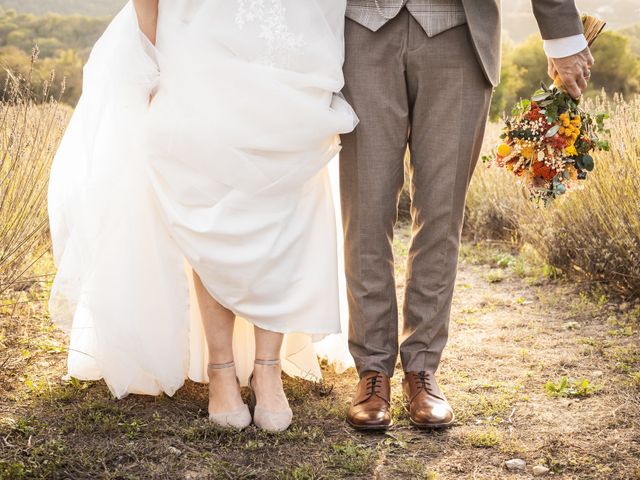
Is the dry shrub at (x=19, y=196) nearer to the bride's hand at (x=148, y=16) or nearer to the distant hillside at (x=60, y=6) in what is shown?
the bride's hand at (x=148, y=16)

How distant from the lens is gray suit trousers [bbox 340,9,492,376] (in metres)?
2.67

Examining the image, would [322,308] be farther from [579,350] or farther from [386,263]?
[579,350]

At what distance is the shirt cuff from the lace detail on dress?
96 centimetres

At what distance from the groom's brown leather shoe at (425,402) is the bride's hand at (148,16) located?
1594mm

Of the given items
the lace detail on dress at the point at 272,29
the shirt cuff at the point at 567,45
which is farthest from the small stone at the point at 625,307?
the lace detail on dress at the point at 272,29

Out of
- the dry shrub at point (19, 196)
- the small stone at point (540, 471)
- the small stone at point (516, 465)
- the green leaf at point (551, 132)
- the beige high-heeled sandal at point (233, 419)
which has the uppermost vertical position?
the green leaf at point (551, 132)

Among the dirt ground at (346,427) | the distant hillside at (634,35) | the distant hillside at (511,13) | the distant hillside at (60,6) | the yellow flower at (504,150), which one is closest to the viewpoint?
the dirt ground at (346,427)

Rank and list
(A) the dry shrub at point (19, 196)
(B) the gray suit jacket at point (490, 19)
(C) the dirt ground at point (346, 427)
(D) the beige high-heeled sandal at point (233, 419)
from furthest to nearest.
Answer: (A) the dry shrub at point (19, 196), (D) the beige high-heeled sandal at point (233, 419), (B) the gray suit jacket at point (490, 19), (C) the dirt ground at point (346, 427)

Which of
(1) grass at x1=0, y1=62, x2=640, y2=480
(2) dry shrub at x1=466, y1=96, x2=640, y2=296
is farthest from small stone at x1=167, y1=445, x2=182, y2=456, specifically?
(2) dry shrub at x1=466, y1=96, x2=640, y2=296

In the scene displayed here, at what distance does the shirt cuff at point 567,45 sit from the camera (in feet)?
8.95

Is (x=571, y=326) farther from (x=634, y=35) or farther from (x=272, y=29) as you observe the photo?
(x=634, y=35)

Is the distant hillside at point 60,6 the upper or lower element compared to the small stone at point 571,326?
lower

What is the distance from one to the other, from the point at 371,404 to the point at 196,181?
1.05 m

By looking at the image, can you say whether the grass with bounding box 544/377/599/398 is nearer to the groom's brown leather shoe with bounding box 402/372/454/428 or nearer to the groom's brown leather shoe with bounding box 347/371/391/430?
the groom's brown leather shoe with bounding box 402/372/454/428
